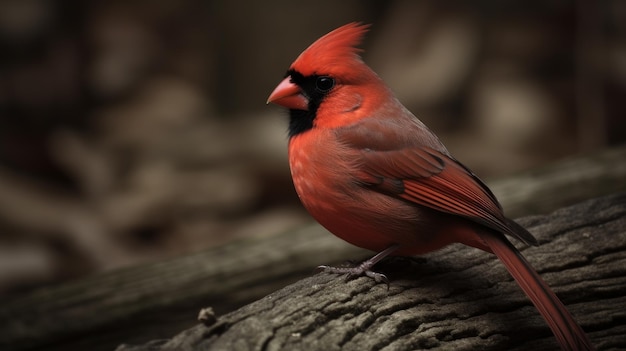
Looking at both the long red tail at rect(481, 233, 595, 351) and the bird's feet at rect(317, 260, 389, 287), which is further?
the bird's feet at rect(317, 260, 389, 287)

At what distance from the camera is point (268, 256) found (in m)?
3.35

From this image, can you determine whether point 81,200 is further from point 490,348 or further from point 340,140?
point 490,348

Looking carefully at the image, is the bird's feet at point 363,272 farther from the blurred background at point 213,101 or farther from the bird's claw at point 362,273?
the blurred background at point 213,101

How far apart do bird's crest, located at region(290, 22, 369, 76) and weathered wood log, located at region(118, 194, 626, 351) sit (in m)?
0.63

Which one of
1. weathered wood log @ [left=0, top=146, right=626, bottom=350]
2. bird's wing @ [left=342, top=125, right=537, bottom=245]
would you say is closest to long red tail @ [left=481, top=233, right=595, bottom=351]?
bird's wing @ [left=342, top=125, right=537, bottom=245]

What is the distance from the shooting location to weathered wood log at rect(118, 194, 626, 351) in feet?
6.55

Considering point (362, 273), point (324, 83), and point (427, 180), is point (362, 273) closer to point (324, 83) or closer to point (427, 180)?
point (427, 180)

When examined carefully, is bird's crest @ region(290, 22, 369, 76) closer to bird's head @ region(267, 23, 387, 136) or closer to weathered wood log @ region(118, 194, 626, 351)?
bird's head @ region(267, 23, 387, 136)

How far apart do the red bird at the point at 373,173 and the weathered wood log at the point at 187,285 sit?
31.9 inches

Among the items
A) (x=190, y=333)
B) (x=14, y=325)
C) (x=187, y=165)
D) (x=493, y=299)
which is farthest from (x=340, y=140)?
(x=187, y=165)

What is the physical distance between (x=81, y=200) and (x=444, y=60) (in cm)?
263

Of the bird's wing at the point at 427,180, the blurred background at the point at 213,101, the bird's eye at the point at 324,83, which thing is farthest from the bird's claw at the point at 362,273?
the blurred background at the point at 213,101

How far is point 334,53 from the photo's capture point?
8.41 feet

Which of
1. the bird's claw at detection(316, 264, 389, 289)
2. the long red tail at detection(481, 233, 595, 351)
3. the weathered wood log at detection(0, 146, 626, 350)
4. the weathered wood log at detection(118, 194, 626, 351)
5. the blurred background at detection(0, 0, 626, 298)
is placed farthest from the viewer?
the blurred background at detection(0, 0, 626, 298)
